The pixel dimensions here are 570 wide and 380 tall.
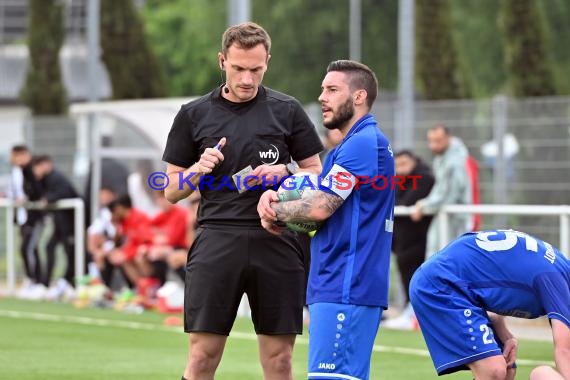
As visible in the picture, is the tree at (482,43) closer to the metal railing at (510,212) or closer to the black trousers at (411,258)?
the black trousers at (411,258)

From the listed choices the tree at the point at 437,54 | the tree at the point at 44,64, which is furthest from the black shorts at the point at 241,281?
the tree at the point at 44,64

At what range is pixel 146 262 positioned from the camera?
59.6 ft

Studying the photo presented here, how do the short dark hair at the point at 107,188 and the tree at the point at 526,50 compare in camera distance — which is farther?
the tree at the point at 526,50

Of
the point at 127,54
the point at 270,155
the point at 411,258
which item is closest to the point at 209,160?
the point at 270,155

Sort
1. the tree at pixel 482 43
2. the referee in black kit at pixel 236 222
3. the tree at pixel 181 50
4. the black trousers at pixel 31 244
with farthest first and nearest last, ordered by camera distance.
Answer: the tree at pixel 181 50
the tree at pixel 482 43
the black trousers at pixel 31 244
the referee in black kit at pixel 236 222

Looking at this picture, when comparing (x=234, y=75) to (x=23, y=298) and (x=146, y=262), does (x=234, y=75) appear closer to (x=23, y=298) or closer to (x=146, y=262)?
(x=146, y=262)

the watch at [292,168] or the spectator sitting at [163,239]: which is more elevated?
the watch at [292,168]

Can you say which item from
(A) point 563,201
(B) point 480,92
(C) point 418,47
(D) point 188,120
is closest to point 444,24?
(C) point 418,47

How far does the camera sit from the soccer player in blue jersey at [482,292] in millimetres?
6859

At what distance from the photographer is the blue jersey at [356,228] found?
6.70 m

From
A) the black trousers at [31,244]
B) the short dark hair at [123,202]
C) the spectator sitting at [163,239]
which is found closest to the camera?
the spectator sitting at [163,239]

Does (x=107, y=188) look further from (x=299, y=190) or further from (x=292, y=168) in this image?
(x=299, y=190)

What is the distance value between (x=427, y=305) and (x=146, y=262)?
1141cm

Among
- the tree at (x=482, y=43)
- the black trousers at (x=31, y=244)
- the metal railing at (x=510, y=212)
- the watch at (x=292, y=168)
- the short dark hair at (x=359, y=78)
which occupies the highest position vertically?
the tree at (x=482, y=43)
